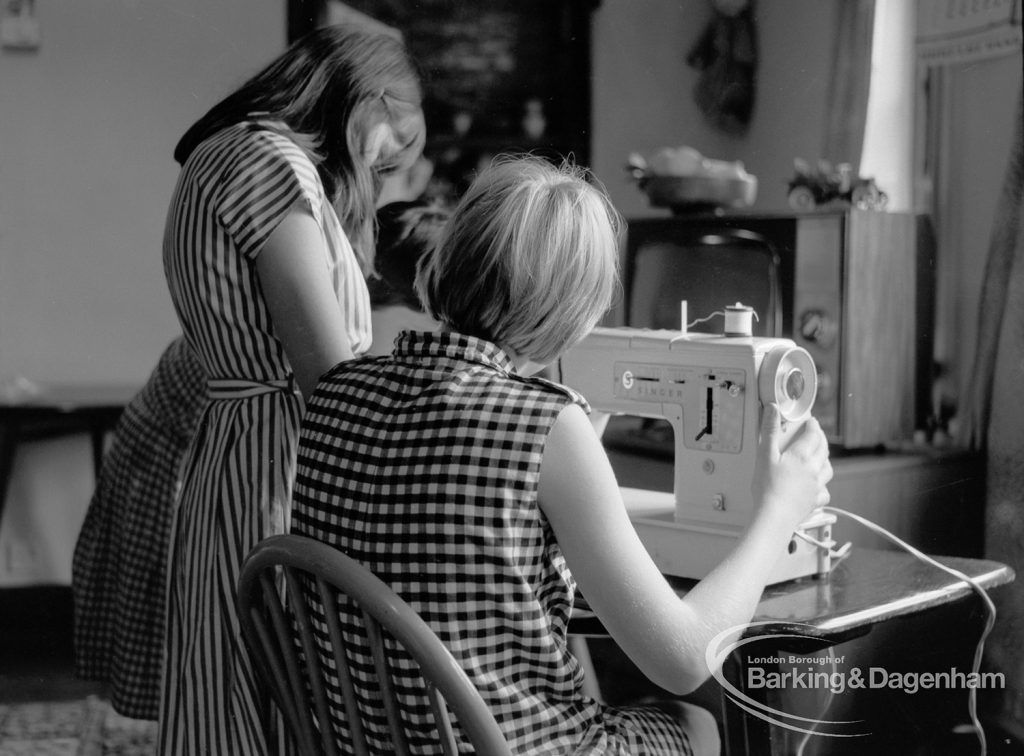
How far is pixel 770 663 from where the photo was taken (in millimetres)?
1330

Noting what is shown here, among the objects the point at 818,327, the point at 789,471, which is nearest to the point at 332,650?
the point at 789,471

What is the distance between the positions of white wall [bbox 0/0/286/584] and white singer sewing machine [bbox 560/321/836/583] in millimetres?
1083

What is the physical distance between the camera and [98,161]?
2.47m

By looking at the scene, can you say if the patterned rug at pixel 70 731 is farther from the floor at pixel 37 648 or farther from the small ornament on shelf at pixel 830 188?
the small ornament on shelf at pixel 830 188

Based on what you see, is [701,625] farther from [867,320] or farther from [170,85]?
[170,85]

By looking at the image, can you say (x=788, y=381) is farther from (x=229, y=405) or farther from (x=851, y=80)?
(x=851, y=80)

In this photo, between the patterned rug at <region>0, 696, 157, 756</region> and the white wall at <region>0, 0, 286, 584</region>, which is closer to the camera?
the white wall at <region>0, 0, 286, 584</region>

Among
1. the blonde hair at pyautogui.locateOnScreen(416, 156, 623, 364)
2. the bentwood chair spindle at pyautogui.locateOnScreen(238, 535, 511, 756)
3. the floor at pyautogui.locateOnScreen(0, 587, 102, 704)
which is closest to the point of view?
the bentwood chair spindle at pyautogui.locateOnScreen(238, 535, 511, 756)

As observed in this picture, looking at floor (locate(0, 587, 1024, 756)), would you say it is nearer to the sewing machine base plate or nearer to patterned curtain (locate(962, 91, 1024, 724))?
patterned curtain (locate(962, 91, 1024, 724))

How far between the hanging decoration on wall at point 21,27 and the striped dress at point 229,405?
1.10m

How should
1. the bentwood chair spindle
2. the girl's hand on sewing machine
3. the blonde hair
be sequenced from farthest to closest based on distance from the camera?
the girl's hand on sewing machine, the blonde hair, the bentwood chair spindle

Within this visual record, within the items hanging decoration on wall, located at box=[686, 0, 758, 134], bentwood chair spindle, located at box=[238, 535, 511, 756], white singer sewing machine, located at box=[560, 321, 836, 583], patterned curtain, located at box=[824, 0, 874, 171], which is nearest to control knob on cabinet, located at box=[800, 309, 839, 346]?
patterned curtain, located at box=[824, 0, 874, 171]

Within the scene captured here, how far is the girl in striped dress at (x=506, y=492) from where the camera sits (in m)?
1.06

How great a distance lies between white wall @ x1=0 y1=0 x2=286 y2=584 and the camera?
223 cm
